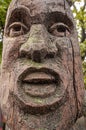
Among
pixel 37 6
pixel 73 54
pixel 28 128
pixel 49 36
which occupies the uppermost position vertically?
pixel 37 6

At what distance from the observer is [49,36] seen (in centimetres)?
204

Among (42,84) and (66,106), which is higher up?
(42,84)

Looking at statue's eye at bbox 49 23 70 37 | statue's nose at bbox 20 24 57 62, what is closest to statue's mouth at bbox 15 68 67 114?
statue's nose at bbox 20 24 57 62

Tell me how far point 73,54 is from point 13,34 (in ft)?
1.75

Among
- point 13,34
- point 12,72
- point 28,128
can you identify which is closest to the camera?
point 28,128

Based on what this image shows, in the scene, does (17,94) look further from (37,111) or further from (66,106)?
(66,106)

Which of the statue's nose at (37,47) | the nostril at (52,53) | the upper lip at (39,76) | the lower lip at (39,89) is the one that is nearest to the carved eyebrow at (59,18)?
the statue's nose at (37,47)

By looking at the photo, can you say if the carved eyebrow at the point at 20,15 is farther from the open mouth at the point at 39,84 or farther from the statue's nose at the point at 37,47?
the open mouth at the point at 39,84

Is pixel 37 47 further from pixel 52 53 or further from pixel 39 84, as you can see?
pixel 39 84

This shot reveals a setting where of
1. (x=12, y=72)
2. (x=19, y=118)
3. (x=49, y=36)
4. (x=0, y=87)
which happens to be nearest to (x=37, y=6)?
(x=49, y=36)

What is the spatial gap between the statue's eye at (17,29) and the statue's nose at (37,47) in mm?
131

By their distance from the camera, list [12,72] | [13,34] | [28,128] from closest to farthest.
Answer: [28,128] → [12,72] → [13,34]

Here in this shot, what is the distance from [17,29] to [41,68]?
Answer: 1.56ft

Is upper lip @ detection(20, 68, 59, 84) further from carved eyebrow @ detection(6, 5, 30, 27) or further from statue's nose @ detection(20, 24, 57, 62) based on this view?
carved eyebrow @ detection(6, 5, 30, 27)
